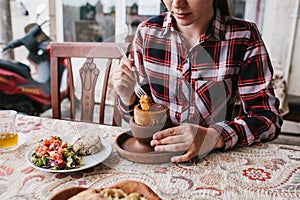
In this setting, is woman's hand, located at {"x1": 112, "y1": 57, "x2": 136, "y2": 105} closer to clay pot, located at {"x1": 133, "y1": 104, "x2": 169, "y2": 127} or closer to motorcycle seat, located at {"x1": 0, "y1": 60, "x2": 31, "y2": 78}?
clay pot, located at {"x1": 133, "y1": 104, "x2": 169, "y2": 127}

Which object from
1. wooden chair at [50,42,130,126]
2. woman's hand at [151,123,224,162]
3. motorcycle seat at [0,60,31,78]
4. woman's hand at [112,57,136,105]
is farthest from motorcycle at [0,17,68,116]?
woman's hand at [151,123,224,162]

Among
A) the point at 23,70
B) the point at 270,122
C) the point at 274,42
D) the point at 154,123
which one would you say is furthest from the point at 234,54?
the point at 274,42

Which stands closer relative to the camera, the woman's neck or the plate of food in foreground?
the plate of food in foreground

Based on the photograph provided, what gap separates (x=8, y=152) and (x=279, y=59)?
3.13 metres

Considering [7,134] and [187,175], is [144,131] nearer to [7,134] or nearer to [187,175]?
[187,175]

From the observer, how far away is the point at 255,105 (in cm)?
100

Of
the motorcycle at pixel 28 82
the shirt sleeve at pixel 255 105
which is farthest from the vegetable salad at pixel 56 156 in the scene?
the motorcycle at pixel 28 82

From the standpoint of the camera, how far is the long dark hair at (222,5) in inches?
42.6

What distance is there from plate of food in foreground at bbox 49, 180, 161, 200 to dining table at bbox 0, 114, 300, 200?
131 mm

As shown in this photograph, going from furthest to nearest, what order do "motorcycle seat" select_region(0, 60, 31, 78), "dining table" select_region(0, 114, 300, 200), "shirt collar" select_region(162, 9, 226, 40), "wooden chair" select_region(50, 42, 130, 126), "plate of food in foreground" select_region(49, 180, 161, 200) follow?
"motorcycle seat" select_region(0, 60, 31, 78), "wooden chair" select_region(50, 42, 130, 126), "shirt collar" select_region(162, 9, 226, 40), "dining table" select_region(0, 114, 300, 200), "plate of food in foreground" select_region(49, 180, 161, 200)

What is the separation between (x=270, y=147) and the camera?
3.05 feet

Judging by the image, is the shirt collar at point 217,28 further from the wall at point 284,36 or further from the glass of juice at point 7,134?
the wall at point 284,36

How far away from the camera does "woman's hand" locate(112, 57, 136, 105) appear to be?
93cm

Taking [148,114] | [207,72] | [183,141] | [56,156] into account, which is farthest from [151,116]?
[207,72]
